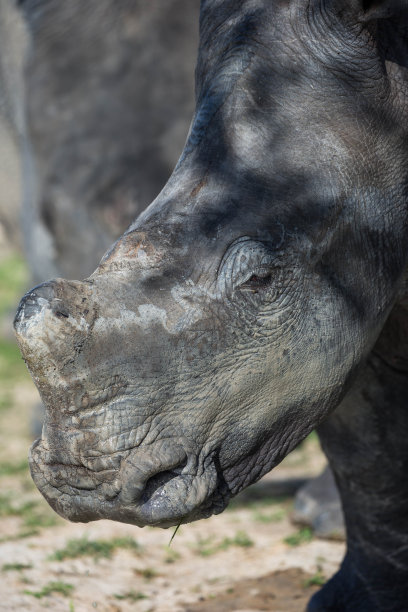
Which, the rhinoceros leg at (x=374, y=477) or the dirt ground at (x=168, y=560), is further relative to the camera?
the dirt ground at (x=168, y=560)

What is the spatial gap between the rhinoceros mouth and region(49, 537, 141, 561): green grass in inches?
81.2

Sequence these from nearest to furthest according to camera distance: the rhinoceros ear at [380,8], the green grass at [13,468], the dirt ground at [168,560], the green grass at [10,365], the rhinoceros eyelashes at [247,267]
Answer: the rhinoceros eyelashes at [247,267] < the rhinoceros ear at [380,8] < the dirt ground at [168,560] < the green grass at [13,468] < the green grass at [10,365]

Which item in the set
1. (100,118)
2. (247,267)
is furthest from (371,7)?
(100,118)

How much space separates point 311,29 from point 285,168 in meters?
0.43

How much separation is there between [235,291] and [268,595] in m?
1.91

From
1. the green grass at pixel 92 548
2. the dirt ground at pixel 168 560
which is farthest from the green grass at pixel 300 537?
the green grass at pixel 92 548

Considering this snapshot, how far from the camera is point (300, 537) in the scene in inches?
182

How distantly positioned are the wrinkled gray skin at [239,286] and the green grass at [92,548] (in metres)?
2.07

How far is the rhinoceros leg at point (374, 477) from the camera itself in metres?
3.26

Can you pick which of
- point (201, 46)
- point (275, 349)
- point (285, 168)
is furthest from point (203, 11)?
point (275, 349)

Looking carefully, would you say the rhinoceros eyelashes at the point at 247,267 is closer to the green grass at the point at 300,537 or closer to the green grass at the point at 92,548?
the green grass at the point at 92,548

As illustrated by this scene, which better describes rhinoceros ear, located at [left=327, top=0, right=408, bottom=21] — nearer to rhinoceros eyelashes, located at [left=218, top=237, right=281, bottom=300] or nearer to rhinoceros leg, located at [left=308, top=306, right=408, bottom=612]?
rhinoceros eyelashes, located at [left=218, top=237, right=281, bottom=300]

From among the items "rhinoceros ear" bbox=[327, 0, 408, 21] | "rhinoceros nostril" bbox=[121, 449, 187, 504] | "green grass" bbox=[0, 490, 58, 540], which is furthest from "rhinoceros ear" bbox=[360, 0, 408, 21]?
"green grass" bbox=[0, 490, 58, 540]

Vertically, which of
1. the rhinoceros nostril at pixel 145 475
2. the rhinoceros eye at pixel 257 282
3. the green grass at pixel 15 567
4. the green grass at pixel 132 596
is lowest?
the green grass at pixel 132 596
